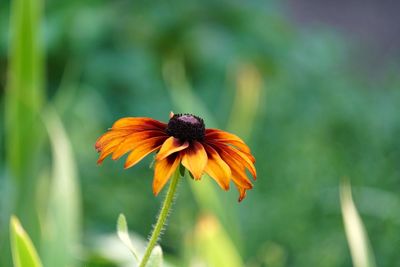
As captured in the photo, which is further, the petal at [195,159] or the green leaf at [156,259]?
the green leaf at [156,259]

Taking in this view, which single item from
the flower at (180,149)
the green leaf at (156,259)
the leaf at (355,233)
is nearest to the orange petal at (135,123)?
the flower at (180,149)

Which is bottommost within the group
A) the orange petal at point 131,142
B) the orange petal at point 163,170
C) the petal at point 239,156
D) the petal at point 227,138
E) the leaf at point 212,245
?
the orange petal at point 163,170

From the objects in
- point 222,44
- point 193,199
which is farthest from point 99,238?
point 222,44

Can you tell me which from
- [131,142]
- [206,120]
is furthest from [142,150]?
[206,120]

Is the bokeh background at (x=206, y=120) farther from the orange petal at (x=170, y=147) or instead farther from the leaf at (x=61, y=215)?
the orange petal at (x=170, y=147)

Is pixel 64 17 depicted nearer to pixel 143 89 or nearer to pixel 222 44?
pixel 143 89

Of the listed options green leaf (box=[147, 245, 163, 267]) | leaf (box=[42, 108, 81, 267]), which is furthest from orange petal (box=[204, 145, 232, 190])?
leaf (box=[42, 108, 81, 267])
